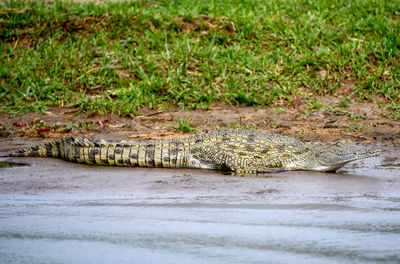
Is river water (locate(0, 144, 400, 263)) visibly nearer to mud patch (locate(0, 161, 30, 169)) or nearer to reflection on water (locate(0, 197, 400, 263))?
reflection on water (locate(0, 197, 400, 263))

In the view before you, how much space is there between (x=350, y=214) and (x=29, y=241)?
2.32 metres

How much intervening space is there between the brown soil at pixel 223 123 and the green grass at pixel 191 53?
23 centimetres

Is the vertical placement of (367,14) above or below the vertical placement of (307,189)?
above

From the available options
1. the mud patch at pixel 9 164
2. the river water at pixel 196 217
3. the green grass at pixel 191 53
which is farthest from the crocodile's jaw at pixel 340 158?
the mud patch at pixel 9 164

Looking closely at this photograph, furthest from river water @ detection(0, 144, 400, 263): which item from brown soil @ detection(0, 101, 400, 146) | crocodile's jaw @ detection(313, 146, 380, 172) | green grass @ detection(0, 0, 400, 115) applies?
green grass @ detection(0, 0, 400, 115)

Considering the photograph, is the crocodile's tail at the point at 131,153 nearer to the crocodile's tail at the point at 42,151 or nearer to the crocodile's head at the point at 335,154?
the crocodile's tail at the point at 42,151

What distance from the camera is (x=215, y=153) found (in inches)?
241

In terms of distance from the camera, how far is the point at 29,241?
3.85 meters

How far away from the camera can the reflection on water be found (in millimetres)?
3543

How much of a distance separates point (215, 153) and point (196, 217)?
1.91 meters

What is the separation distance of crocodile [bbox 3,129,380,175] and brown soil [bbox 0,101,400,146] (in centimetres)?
129

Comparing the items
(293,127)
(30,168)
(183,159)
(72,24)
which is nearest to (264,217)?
(183,159)

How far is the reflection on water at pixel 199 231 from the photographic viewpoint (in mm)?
3543

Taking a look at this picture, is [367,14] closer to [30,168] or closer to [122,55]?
[122,55]
